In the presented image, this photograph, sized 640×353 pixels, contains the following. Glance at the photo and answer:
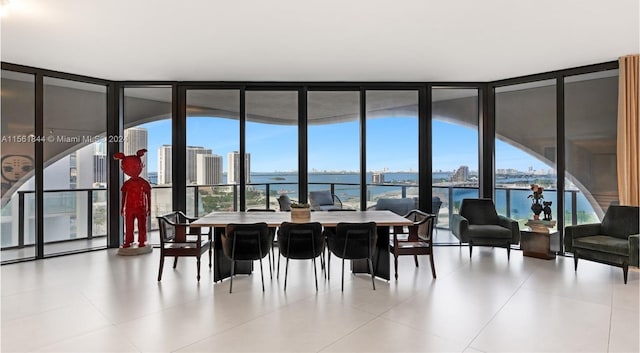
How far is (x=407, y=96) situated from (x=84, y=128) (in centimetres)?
548

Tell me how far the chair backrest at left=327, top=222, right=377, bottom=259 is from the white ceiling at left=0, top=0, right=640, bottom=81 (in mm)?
2124

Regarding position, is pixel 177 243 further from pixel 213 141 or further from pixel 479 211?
pixel 479 211

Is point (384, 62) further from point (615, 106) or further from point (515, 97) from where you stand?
point (615, 106)

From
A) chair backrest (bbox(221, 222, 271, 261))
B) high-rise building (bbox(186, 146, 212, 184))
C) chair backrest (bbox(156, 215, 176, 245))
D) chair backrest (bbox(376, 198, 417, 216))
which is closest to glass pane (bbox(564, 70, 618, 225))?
chair backrest (bbox(376, 198, 417, 216))

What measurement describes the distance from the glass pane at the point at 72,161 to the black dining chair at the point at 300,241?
3941mm

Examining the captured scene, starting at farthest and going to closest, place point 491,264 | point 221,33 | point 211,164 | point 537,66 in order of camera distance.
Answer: point 211,164, point 537,66, point 491,264, point 221,33

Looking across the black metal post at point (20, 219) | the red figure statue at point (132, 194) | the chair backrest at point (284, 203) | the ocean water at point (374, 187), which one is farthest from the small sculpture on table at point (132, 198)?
the chair backrest at point (284, 203)

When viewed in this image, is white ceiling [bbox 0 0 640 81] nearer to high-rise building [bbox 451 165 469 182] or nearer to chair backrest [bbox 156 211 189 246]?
high-rise building [bbox 451 165 469 182]

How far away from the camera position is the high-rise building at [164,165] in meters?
5.87

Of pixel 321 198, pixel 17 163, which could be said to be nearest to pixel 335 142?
pixel 321 198

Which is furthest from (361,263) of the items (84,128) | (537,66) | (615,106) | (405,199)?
(84,128)

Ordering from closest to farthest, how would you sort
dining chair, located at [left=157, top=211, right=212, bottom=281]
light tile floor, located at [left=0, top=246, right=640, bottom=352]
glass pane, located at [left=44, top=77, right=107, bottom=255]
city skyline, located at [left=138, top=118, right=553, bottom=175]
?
light tile floor, located at [left=0, top=246, right=640, bottom=352], dining chair, located at [left=157, top=211, right=212, bottom=281], glass pane, located at [left=44, top=77, right=107, bottom=255], city skyline, located at [left=138, top=118, right=553, bottom=175]

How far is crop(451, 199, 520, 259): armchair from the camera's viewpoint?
4906 mm

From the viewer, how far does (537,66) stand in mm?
4992
